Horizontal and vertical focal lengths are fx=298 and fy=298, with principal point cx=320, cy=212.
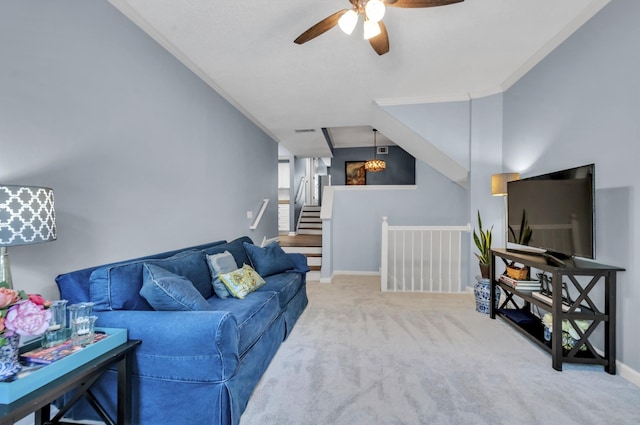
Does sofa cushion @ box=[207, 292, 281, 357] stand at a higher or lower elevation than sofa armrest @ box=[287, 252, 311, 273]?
lower

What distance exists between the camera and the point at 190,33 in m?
2.44

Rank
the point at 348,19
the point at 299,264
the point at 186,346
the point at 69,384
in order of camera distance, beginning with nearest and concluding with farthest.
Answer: the point at 69,384
the point at 186,346
the point at 348,19
the point at 299,264

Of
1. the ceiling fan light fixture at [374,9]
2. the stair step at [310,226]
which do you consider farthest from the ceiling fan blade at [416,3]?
the stair step at [310,226]

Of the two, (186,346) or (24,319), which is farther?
(186,346)

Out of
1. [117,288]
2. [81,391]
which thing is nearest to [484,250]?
[117,288]

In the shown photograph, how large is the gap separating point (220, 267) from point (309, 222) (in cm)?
575

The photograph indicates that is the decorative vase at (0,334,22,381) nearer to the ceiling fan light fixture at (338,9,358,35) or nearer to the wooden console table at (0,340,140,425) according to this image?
the wooden console table at (0,340,140,425)

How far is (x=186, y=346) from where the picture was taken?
1.50 meters

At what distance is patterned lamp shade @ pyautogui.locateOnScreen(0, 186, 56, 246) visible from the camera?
1081mm

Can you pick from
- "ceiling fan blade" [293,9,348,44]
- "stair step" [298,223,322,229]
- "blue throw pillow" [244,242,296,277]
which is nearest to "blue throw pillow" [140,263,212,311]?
"blue throw pillow" [244,242,296,277]

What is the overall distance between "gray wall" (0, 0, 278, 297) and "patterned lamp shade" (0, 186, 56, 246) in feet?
1.47

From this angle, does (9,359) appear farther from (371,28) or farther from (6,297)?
(371,28)

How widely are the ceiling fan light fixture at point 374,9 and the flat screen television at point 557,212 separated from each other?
173 centimetres

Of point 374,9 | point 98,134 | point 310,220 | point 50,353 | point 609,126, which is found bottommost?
point 50,353
